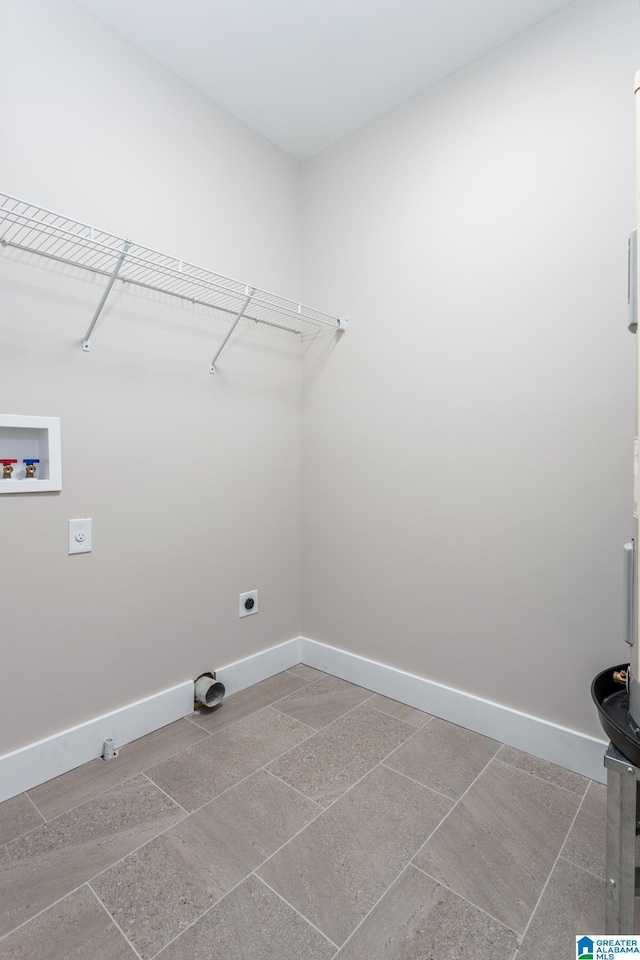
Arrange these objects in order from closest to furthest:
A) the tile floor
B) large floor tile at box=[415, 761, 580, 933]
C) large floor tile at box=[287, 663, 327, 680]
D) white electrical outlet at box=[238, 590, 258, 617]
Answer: the tile floor → large floor tile at box=[415, 761, 580, 933] → white electrical outlet at box=[238, 590, 258, 617] → large floor tile at box=[287, 663, 327, 680]

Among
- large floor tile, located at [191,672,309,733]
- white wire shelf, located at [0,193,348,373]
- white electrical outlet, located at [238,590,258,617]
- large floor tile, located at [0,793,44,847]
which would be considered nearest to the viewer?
large floor tile, located at [0,793,44,847]

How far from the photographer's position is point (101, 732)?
1.63m

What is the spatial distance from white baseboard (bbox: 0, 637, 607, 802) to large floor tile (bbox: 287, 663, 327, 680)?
0.12 ft

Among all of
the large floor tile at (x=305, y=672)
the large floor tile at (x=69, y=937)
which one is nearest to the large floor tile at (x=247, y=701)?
the large floor tile at (x=305, y=672)

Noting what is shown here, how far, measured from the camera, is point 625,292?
1.46 meters

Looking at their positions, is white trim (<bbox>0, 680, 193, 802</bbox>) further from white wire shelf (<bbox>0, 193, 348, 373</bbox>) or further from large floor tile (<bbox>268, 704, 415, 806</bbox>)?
white wire shelf (<bbox>0, 193, 348, 373</bbox>)

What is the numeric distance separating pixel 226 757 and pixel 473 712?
878 mm

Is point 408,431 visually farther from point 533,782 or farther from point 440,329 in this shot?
point 533,782

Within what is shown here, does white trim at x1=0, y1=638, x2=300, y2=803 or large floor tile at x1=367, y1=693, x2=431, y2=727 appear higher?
white trim at x1=0, y1=638, x2=300, y2=803

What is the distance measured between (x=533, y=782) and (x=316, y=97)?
254 cm

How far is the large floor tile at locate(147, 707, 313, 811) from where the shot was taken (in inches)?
58.0

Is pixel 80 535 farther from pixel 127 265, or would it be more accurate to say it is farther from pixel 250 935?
pixel 250 935

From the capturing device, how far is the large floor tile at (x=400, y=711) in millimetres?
1861

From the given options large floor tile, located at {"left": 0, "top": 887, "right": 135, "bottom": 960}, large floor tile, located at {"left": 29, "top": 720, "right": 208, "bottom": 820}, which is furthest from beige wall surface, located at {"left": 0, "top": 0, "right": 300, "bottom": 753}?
large floor tile, located at {"left": 0, "top": 887, "right": 135, "bottom": 960}
